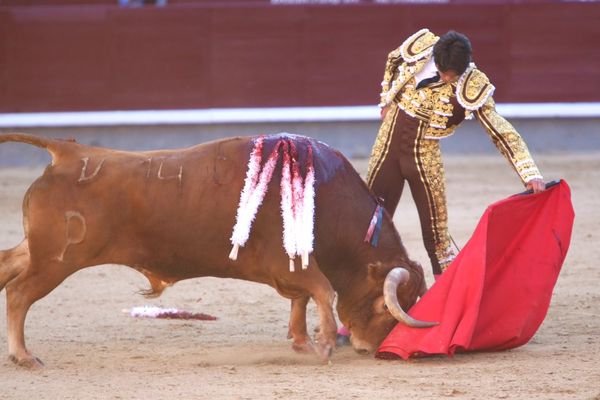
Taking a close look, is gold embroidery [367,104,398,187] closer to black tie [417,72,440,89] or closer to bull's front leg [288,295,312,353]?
black tie [417,72,440,89]

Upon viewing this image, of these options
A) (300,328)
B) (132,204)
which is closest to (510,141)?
(300,328)

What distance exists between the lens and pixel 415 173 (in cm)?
507

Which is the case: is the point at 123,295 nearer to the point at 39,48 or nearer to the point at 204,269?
the point at 204,269

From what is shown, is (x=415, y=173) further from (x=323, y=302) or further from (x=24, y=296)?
(x=24, y=296)

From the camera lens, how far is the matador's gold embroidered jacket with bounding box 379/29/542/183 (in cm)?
485

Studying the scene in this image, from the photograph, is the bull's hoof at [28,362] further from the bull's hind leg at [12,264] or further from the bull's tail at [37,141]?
the bull's tail at [37,141]

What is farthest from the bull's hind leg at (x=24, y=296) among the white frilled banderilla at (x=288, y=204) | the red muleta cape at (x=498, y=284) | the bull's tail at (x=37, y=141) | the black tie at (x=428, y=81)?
the black tie at (x=428, y=81)

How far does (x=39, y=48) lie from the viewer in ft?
35.6

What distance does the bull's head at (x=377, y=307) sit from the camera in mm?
4797

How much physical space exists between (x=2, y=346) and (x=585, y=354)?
7.64ft

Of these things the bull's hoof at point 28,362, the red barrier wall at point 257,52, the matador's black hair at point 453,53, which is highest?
the red barrier wall at point 257,52

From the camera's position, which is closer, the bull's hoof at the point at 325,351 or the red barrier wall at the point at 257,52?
the bull's hoof at the point at 325,351

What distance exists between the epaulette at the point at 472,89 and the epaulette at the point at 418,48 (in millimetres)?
237

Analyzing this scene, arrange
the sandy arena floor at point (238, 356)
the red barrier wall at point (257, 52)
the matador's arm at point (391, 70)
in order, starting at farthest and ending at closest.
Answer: the red barrier wall at point (257, 52) < the matador's arm at point (391, 70) < the sandy arena floor at point (238, 356)
